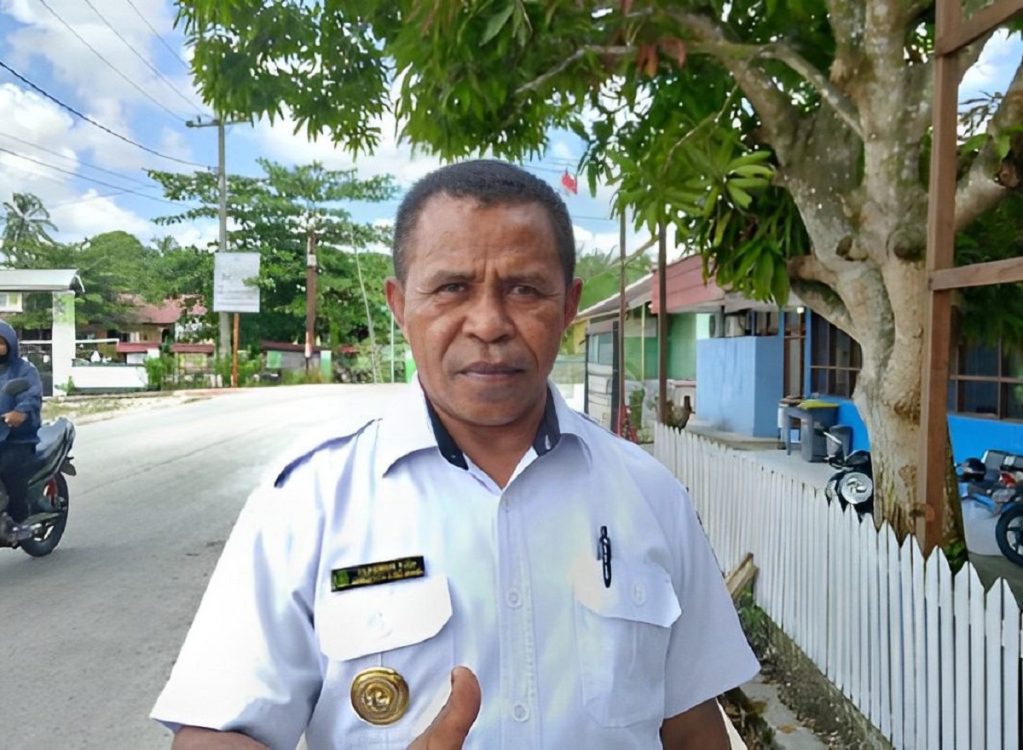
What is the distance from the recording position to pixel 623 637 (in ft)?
3.77

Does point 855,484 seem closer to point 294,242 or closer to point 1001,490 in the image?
point 1001,490

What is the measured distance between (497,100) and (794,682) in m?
3.39

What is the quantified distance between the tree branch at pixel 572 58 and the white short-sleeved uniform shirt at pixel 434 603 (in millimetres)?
3559

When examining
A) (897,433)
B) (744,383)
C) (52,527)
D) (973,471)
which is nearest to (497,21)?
(897,433)

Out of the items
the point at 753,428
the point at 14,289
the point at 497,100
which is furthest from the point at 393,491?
the point at 14,289

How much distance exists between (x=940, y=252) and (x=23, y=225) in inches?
1466

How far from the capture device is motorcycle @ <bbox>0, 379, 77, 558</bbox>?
5.62 metres

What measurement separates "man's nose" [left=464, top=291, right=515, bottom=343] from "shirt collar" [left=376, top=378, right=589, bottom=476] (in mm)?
141

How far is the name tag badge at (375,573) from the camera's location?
1.10m

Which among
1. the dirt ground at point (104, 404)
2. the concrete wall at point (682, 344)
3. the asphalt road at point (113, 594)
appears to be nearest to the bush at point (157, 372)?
the dirt ground at point (104, 404)

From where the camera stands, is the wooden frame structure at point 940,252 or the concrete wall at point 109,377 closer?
the wooden frame structure at point 940,252

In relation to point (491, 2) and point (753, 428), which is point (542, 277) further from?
point (753, 428)

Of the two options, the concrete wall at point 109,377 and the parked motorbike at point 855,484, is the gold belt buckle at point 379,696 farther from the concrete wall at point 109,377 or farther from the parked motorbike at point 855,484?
the concrete wall at point 109,377

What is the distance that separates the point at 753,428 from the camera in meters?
13.5
